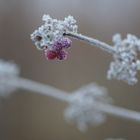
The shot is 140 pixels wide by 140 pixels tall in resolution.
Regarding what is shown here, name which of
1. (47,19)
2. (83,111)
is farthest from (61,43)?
(83,111)

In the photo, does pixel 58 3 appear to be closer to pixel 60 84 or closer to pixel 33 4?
pixel 33 4

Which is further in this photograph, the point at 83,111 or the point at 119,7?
the point at 119,7

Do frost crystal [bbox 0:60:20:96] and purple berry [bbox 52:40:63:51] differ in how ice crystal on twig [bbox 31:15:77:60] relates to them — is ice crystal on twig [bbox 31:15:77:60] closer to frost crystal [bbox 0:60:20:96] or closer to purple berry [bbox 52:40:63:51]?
purple berry [bbox 52:40:63:51]

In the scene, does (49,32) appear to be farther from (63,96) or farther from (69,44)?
(63,96)

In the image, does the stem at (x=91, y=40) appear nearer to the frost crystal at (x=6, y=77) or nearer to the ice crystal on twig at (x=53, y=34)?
the ice crystal on twig at (x=53, y=34)

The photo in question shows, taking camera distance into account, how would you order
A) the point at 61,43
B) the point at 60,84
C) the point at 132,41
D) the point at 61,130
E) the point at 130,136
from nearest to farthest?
1. the point at 61,43
2. the point at 132,41
3. the point at 130,136
4. the point at 61,130
5. the point at 60,84

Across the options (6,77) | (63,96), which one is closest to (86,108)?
(63,96)

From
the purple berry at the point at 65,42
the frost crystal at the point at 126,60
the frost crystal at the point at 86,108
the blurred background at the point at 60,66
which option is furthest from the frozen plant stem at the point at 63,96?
the blurred background at the point at 60,66
